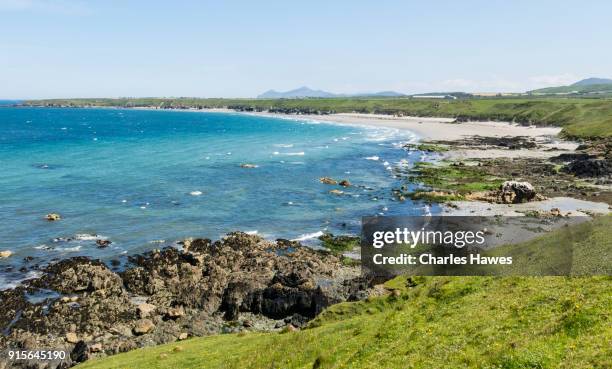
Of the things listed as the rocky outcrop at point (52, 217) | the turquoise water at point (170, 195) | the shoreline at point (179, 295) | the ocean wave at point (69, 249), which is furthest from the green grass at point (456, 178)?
the rocky outcrop at point (52, 217)

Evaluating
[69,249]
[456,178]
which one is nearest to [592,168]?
[456,178]

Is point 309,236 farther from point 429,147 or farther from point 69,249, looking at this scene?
point 429,147

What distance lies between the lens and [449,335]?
22.2m

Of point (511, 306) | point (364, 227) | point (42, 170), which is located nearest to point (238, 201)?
point (364, 227)

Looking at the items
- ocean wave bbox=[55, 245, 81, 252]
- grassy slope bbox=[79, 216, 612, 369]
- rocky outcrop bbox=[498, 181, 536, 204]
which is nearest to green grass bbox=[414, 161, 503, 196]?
rocky outcrop bbox=[498, 181, 536, 204]

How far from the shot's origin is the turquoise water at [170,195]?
68.4m

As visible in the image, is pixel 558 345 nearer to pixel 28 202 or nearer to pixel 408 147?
pixel 28 202

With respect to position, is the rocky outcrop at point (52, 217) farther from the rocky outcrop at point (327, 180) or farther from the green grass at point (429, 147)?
the green grass at point (429, 147)

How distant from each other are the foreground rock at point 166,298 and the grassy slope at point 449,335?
6.58 m

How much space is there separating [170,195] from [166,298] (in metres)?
46.7

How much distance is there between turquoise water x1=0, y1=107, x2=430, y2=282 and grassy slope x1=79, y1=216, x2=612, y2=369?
33176 millimetres

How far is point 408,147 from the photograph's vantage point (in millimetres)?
164125

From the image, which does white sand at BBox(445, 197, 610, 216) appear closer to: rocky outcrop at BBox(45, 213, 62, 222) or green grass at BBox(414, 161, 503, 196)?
green grass at BBox(414, 161, 503, 196)

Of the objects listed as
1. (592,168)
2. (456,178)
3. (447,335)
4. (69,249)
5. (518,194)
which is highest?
(447,335)
